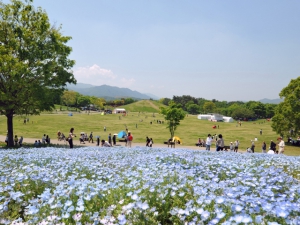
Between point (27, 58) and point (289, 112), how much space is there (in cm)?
3549

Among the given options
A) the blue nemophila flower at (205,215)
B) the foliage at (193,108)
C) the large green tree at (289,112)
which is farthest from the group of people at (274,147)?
the foliage at (193,108)

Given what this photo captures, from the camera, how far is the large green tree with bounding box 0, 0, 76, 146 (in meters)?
18.2

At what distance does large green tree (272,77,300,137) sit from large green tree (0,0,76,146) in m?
32.9

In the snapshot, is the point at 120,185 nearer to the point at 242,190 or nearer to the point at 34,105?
the point at 242,190

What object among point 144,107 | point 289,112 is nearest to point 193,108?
point 144,107

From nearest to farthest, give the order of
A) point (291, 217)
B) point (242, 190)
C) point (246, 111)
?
point (291, 217) → point (242, 190) → point (246, 111)

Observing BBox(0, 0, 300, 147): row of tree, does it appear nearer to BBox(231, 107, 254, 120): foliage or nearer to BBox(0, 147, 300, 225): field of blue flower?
BBox(0, 147, 300, 225): field of blue flower

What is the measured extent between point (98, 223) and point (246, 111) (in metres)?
127

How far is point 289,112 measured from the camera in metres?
36.3

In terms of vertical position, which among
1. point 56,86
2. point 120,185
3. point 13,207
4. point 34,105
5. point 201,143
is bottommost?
point 201,143

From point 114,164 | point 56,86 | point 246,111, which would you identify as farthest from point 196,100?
point 114,164

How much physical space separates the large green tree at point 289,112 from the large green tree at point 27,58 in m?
32.9

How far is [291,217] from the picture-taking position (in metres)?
2.81

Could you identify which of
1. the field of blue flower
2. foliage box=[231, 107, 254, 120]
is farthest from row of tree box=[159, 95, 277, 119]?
the field of blue flower
